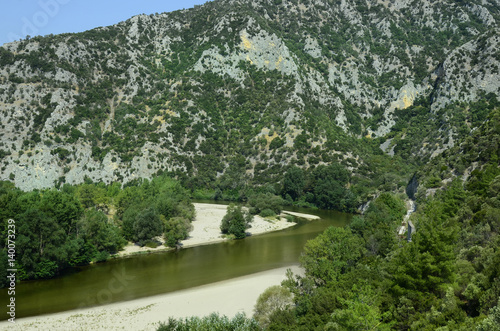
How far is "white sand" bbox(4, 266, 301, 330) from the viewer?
Result: 1275 inches

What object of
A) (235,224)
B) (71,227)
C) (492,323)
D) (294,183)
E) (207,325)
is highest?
(294,183)

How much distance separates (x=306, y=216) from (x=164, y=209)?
131 ft

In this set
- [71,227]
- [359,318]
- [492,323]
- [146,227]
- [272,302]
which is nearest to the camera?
[492,323]

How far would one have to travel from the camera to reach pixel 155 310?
3572 centimetres

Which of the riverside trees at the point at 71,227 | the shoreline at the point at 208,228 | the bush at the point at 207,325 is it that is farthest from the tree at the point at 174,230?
the bush at the point at 207,325

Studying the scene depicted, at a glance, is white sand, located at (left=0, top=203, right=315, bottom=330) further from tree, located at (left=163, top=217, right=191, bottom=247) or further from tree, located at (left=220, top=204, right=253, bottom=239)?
tree, located at (left=220, top=204, right=253, bottom=239)

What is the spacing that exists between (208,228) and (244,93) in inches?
3456

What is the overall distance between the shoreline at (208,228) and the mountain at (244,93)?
3128cm

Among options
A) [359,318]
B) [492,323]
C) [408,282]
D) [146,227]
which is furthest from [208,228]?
[492,323]

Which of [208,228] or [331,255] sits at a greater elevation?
[331,255]

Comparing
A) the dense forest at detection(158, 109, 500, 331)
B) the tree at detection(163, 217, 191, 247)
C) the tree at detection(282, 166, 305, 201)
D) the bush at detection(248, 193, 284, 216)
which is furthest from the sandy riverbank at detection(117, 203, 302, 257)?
the dense forest at detection(158, 109, 500, 331)

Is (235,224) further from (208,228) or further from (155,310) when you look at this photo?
(155,310)

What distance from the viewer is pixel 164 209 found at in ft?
234

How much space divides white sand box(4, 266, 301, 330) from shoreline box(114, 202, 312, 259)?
1995 centimetres
